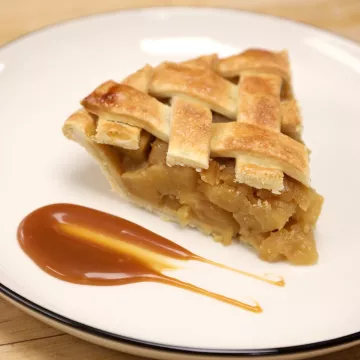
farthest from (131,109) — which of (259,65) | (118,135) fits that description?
(259,65)

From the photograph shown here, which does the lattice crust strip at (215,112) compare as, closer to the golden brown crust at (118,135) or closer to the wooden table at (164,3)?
the golden brown crust at (118,135)

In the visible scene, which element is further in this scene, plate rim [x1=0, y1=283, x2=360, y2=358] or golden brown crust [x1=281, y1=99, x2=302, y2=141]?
golden brown crust [x1=281, y1=99, x2=302, y2=141]

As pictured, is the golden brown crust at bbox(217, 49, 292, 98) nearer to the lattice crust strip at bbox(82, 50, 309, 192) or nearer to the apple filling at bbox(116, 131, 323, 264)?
the lattice crust strip at bbox(82, 50, 309, 192)

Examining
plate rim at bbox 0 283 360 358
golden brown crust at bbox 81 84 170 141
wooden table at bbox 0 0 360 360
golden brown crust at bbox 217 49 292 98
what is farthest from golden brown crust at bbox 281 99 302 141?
wooden table at bbox 0 0 360 360

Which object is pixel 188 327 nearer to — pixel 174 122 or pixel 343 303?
pixel 343 303

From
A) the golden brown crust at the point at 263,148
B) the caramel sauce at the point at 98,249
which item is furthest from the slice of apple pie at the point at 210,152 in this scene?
the caramel sauce at the point at 98,249

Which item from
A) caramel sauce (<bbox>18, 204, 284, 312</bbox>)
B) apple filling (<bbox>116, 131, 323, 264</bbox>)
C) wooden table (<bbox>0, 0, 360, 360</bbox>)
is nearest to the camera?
caramel sauce (<bbox>18, 204, 284, 312</bbox>)

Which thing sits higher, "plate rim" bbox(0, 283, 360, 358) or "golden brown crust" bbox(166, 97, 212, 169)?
"golden brown crust" bbox(166, 97, 212, 169)
